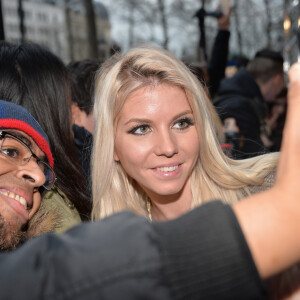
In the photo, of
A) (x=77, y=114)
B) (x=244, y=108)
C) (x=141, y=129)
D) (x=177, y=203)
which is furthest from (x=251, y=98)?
(x=141, y=129)

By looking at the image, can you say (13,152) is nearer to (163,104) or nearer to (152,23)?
(163,104)

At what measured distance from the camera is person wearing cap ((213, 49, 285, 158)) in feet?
13.5

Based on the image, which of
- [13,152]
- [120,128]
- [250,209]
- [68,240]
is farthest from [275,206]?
[120,128]

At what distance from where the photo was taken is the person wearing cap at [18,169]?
4.71 ft

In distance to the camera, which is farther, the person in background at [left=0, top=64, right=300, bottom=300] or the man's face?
the man's face

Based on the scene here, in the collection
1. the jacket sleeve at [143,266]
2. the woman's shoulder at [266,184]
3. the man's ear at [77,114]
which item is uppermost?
the jacket sleeve at [143,266]

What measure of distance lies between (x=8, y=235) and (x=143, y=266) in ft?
2.75

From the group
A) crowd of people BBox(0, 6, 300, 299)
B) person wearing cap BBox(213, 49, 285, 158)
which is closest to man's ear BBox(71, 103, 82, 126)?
crowd of people BBox(0, 6, 300, 299)

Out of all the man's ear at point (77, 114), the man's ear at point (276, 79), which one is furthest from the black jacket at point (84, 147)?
the man's ear at point (276, 79)

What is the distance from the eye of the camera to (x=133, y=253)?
0.70 metres

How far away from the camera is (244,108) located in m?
4.29

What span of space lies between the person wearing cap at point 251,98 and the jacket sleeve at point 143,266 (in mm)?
2556

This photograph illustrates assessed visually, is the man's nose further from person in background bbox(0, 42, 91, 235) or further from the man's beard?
person in background bbox(0, 42, 91, 235)

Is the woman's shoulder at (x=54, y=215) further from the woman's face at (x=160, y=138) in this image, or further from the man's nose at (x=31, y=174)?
the woman's face at (x=160, y=138)
